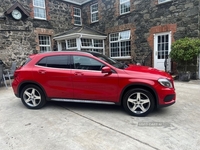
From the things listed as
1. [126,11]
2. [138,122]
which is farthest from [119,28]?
[138,122]

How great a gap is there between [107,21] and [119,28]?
1.44m

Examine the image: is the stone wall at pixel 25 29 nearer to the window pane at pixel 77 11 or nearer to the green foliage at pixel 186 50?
the window pane at pixel 77 11

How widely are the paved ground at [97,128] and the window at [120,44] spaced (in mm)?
7495

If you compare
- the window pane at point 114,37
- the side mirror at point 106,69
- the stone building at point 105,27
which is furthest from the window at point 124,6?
the side mirror at point 106,69

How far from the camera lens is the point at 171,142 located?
9.04 feet

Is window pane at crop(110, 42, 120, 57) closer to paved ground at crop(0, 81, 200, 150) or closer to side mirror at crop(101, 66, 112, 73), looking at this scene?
paved ground at crop(0, 81, 200, 150)

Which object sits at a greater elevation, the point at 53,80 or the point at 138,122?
the point at 53,80

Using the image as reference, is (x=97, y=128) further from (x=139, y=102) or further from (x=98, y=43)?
(x=98, y=43)

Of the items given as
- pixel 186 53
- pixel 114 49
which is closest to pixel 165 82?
pixel 186 53

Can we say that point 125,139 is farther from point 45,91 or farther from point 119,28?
point 119,28

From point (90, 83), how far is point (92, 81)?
0.08m

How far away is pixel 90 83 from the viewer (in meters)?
4.07

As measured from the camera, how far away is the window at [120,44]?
1157 cm

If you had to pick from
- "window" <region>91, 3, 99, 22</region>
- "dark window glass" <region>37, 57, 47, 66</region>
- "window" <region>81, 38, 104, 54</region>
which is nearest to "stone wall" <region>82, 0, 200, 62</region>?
"window" <region>91, 3, 99, 22</region>
